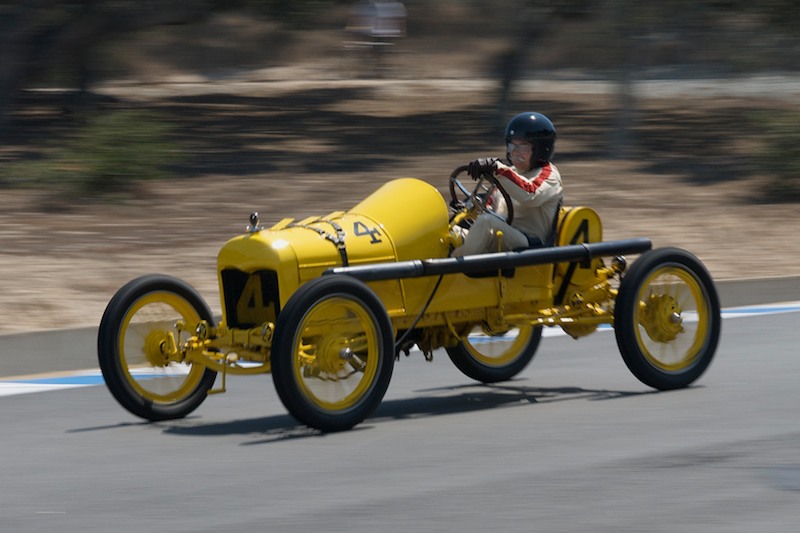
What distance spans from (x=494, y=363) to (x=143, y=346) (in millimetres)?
2492

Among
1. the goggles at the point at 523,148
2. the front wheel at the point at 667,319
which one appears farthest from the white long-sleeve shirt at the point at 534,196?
the front wheel at the point at 667,319

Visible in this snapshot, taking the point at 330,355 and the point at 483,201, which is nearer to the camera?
the point at 330,355

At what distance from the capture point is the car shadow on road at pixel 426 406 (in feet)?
26.5

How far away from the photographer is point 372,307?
7812 millimetres

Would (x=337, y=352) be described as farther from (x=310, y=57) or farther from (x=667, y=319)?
(x=310, y=57)

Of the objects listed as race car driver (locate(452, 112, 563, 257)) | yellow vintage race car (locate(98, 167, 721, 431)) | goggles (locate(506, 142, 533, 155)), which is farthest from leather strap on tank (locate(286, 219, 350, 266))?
goggles (locate(506, 142, 533, 155))

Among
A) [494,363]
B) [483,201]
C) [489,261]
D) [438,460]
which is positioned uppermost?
[483,201]

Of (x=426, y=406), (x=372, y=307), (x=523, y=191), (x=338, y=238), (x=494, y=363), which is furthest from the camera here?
(x=494, y=363)

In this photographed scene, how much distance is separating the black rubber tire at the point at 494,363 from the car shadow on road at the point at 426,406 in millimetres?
67

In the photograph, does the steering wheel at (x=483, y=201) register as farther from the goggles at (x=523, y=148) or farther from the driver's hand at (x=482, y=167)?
the goggles at (x=523, y=148)

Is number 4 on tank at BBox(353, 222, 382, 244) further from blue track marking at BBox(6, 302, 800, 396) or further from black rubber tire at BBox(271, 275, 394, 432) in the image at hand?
blue track marking at BBox(6, 302, 800, 396)

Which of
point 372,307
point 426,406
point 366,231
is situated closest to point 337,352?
point 372,307

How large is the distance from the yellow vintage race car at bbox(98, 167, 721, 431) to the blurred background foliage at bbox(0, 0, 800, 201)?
33.6ft

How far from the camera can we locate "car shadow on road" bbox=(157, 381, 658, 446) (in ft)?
26.5
